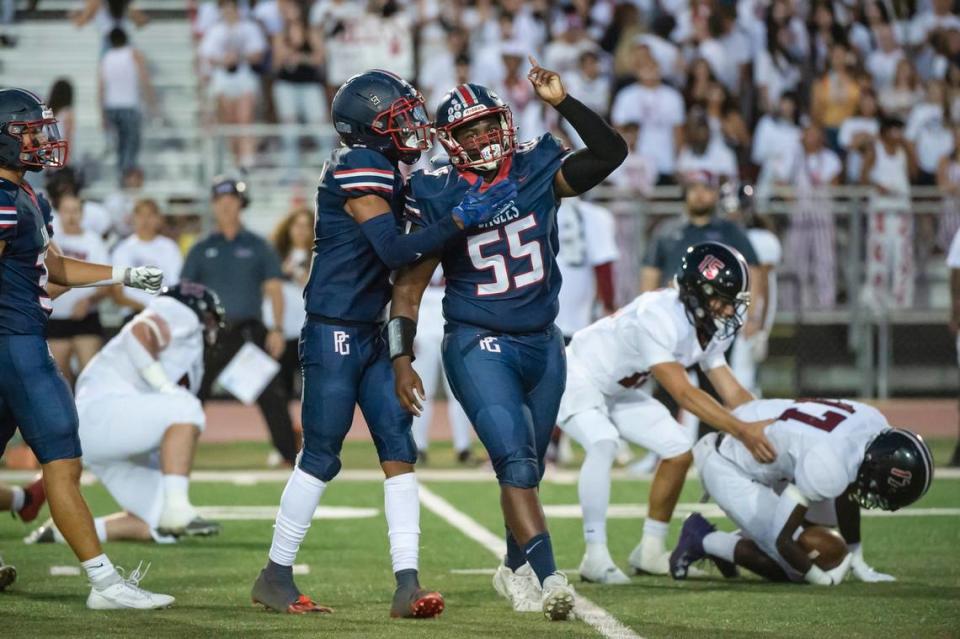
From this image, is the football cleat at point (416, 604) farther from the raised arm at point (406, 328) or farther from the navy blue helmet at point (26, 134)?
the navy blue helmet at point (26, 134)

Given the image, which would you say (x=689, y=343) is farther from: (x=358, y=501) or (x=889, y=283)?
(x=889, y=283)

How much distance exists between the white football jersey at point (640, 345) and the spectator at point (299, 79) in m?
9.17

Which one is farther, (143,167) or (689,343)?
(143,167)

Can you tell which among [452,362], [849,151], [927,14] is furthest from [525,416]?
[927,14]

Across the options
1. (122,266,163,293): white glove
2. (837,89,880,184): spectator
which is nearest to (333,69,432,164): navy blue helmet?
(122,266,163,293): white glove

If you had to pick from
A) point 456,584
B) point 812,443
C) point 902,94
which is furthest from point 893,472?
point 902,94

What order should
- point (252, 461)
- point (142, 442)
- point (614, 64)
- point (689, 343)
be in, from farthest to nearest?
point (614, 64), point (252, 461), point (142, 442), point (689, 343)

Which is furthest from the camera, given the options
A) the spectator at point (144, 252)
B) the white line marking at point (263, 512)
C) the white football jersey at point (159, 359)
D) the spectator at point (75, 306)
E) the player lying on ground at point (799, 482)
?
the spectator at point (144, 252)

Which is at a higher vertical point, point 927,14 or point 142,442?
point 927,14

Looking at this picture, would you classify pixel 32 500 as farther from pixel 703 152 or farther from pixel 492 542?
pixel 703 152

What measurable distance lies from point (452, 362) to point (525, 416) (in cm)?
36

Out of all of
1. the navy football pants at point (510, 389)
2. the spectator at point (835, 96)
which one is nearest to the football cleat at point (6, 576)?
the navy football pants at point (510, 389)

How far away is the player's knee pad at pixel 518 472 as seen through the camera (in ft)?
19.0

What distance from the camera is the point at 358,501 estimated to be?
983 cm
